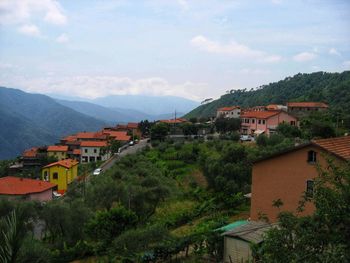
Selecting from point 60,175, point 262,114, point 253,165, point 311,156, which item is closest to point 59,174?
point 60,175

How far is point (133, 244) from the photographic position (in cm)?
1577

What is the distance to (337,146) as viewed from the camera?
1889cm

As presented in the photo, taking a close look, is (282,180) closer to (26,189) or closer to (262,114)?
(26,189)

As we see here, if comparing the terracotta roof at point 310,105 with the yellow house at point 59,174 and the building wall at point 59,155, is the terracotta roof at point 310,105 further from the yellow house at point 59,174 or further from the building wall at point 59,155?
the yellow house at point 59,174

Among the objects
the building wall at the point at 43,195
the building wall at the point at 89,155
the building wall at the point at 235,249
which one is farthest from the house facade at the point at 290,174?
the building wall at the point at 89,155

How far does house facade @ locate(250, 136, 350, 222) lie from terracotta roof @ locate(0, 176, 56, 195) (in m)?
26.5

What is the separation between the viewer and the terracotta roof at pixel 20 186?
38.7 meters

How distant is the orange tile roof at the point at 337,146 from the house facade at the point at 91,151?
169 feet

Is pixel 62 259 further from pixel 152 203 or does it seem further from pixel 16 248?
pixel 16 248

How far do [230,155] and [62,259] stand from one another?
1486 centimetres

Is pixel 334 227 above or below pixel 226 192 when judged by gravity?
above

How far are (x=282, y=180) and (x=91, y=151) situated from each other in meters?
52.4

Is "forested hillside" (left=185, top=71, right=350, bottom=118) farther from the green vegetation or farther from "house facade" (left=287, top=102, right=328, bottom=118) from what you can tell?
"house facade" (left=287, top=102, right=328, bottom=118)

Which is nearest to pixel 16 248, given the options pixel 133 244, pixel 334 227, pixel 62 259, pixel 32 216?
pixel 334 227
